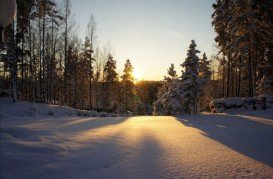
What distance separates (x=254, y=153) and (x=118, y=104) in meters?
59.5

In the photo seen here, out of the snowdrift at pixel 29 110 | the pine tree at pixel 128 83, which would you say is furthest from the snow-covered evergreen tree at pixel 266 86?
the pine tree at pixel 128 83

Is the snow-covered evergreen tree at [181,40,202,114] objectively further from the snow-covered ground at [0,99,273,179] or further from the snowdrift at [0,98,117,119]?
the snow-covered ground at [0,99,273,179]

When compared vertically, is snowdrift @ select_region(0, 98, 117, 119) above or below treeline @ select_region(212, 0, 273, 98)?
below

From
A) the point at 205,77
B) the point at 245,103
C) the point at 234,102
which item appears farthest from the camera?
the point at 205,77

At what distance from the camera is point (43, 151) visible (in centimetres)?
602

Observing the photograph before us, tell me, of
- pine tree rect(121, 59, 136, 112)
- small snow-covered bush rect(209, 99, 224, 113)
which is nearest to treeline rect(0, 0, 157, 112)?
pine tree rect(121, 59, 136, 112)

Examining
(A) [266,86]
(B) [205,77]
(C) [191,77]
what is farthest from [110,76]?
(A) [266,86]

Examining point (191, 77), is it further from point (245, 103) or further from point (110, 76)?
point (110, 76)

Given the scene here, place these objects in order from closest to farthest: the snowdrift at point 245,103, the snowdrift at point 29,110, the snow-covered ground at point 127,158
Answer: the snow-covered ground at point 127,158 → the snowdrift at point 245,103 → the snowdrift at point 29,110

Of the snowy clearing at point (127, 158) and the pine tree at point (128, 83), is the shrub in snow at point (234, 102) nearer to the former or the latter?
the snowy clearing at point (127, 158)

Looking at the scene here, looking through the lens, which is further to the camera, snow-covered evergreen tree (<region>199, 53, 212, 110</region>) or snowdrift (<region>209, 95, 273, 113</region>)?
snow-covered evergreen tree (<region>199, 53, 212, 110</region>)

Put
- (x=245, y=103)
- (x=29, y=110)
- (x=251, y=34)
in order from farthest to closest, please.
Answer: (x=251, y=34)
(x=29, y=110)
(x=245, y=103)

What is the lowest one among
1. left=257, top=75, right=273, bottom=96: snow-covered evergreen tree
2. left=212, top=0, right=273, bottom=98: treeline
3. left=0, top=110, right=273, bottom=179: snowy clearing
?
left=0, top=110, right=273, bottom=179: snowy clearing

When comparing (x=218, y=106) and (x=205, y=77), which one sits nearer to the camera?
(x=218, y=106)
